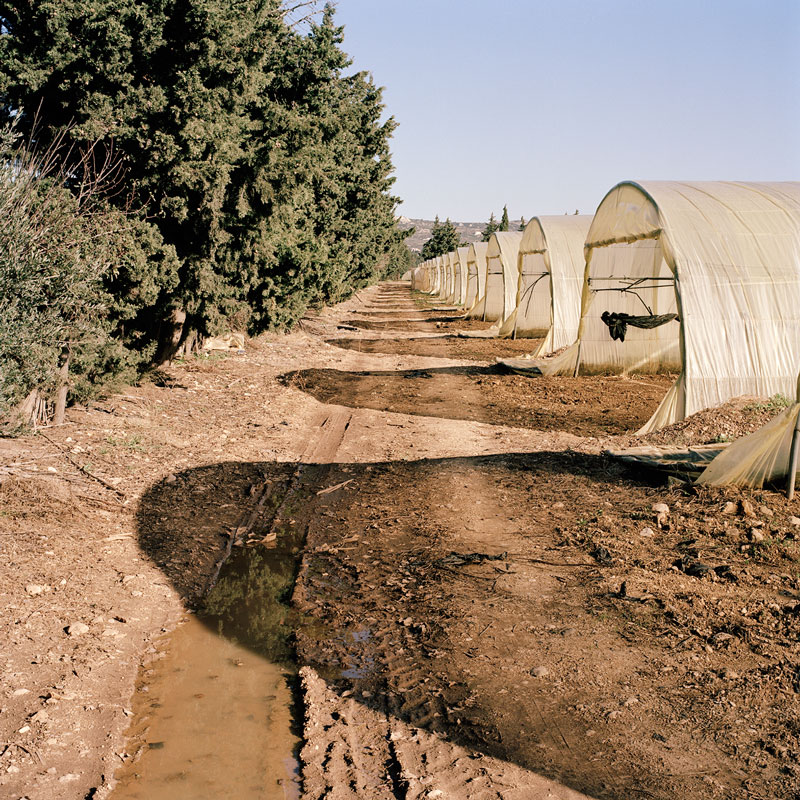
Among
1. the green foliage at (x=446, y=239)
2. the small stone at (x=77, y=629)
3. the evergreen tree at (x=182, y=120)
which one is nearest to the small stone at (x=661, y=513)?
the small stone at (x=77, y=629)

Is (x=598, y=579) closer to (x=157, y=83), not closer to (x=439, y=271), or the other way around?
(x=157, y=83)

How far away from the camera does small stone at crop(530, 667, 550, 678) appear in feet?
13.6

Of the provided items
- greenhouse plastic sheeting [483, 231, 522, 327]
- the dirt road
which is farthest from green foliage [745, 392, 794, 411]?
greenhouse plastic sheeting [483, 231, 522, 327]

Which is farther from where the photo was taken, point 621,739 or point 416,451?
point 416,451

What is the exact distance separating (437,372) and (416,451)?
7.32 metres

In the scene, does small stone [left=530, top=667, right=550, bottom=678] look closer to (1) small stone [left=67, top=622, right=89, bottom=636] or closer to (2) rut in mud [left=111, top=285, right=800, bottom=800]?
(2) rut in mud [left=111, top=285, right=800, bottom=800]

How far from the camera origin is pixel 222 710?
13.0 ft

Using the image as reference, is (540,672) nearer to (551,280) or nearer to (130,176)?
(130,176)

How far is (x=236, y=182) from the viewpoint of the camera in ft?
34.2

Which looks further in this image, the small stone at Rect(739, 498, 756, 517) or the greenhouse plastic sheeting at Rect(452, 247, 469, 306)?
the greenhouse plastic sheeting at Rect(452, 247, 469, 306)

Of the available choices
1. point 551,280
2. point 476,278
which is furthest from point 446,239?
point 551,280

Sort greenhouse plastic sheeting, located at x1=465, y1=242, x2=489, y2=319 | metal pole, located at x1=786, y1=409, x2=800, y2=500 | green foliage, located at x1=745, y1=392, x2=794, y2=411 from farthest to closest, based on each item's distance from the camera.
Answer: greenhouse plastic sheeting, located at x1=465, y1=242, x2=489, y2=319 → green foliage, located at x1=745, y1=392, x2=794, y2=411 → metal pole, located at x1=786, y1=409, x2=800, y2=500

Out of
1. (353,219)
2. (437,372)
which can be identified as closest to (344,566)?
(437,372)

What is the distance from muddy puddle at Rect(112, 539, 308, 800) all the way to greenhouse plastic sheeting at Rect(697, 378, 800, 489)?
4356 mm
